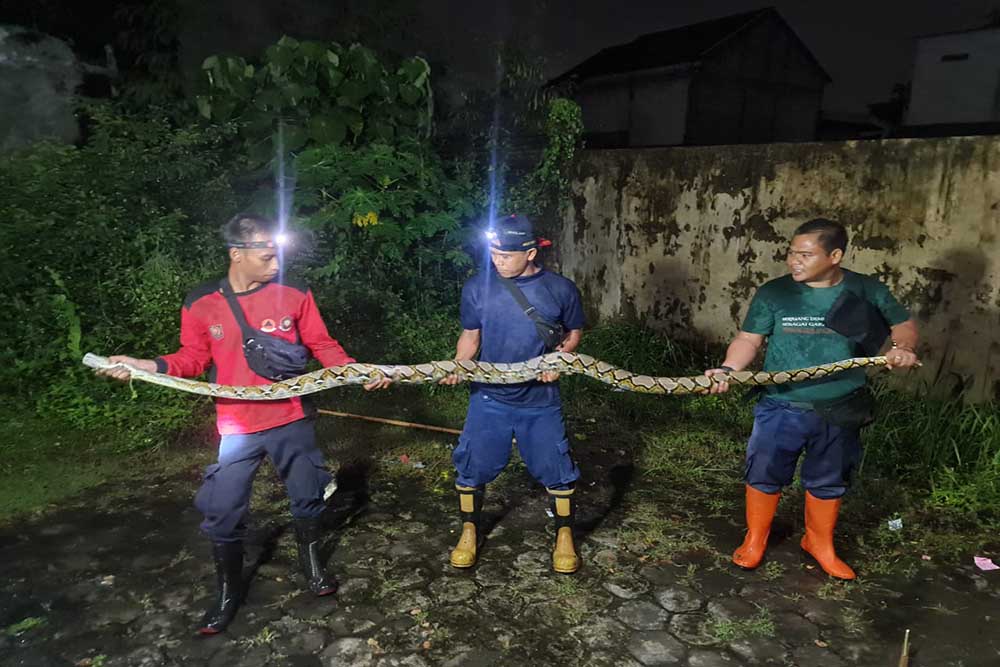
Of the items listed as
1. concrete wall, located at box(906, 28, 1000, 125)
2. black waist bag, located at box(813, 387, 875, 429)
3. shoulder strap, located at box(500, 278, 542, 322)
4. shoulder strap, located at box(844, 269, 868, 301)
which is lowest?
black waist bag, located at box(813, 387, 875, 429)

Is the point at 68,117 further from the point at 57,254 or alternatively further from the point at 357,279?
the point at 357,279

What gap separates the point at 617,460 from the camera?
232 inches

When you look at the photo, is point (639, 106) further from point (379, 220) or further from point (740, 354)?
point (740, 354)

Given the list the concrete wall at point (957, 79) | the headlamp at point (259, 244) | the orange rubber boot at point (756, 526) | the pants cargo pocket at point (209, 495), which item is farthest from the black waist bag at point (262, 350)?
the concrete wall at point (957, 79)

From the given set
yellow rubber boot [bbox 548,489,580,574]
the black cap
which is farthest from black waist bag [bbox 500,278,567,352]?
yellow rubber boot [bbox 548,489,580,574]

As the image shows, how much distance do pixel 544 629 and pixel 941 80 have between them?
2905cm

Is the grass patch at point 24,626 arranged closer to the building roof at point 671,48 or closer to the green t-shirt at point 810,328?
the green t-shirt at point 810,328

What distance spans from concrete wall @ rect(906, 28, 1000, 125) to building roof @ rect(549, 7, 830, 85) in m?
3.42

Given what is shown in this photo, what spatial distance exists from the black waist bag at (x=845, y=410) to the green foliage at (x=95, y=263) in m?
5.43

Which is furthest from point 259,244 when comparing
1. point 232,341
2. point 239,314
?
point 232,341

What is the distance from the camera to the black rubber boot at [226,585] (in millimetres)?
3488

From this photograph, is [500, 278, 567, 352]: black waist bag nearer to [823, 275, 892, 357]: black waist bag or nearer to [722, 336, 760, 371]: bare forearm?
[722, 336, 760, 371]: bare forearm

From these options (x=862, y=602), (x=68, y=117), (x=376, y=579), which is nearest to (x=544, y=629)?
(x=376, y=579)

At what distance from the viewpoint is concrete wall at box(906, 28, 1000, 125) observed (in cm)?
2323
